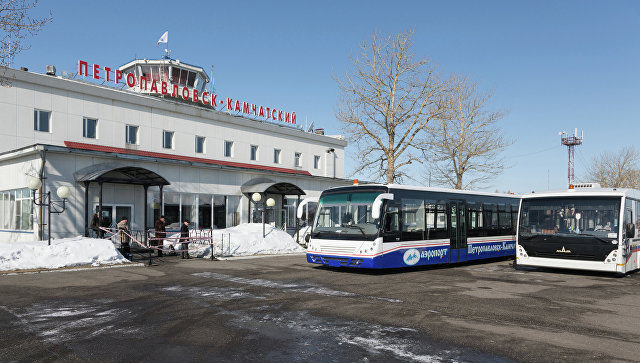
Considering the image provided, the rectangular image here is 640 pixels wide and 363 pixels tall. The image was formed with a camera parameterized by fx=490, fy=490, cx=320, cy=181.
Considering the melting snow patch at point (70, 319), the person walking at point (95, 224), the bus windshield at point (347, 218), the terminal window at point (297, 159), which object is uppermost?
the terminal window at point (297, 159)

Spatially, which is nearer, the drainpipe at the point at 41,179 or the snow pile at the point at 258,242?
the drainpipe at the point at 41,179

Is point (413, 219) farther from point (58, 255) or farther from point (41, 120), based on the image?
point (41, 120)

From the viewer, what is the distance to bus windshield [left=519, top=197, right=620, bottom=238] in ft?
48.3

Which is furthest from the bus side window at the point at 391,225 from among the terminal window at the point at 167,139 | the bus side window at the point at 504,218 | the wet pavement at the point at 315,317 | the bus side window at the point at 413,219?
the terminal window at the point at 167,139

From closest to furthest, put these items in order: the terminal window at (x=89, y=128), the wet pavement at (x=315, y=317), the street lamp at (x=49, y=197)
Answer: the wet pavement at (x=315, y=317) < the street lamp at (x=49, y=197) < the terminal window at (x=89, y=128)

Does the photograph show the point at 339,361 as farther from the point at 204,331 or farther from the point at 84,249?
the point at 84,249

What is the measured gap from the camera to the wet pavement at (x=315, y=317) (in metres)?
6.45

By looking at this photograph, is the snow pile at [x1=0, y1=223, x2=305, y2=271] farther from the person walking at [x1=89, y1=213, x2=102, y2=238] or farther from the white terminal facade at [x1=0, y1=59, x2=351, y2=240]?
the white terminal facade at [x1=0, y1=59, x2=351, y2=240]

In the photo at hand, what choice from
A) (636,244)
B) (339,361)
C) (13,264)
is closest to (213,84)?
(13,264)

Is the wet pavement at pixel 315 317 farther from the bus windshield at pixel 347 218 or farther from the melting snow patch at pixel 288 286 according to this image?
the bus windshield at pixel 347 218

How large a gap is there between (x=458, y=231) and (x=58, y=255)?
1374 cm

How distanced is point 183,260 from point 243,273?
16.3 feet

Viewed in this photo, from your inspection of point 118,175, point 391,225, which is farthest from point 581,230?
point 118,175

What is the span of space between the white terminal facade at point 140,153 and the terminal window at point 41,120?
68 mm
